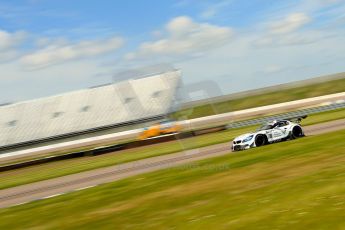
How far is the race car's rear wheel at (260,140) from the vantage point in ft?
74.9

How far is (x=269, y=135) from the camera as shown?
2306cm

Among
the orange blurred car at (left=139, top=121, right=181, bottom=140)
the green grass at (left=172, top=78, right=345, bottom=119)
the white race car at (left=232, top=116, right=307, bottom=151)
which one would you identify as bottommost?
the white race car at (left=232, top=116, right=307, bottom=151)

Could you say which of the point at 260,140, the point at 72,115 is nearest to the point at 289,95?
the point at 72,115

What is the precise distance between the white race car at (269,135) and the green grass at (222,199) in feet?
10.7

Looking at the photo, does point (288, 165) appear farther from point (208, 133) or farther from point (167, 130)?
point (167, 130)

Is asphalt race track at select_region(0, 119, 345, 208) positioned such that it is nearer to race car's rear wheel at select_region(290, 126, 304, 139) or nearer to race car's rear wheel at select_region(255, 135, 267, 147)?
race car's rear wheel at select_region(255, 135, 267, 147)

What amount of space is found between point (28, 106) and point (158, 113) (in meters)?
26.6

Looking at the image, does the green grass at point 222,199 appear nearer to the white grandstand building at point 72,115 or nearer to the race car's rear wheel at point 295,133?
the race car's rear wheel at point 295,133

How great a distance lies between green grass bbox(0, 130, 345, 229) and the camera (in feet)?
28.3

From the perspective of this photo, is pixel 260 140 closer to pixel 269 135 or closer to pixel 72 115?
pixel 269 135

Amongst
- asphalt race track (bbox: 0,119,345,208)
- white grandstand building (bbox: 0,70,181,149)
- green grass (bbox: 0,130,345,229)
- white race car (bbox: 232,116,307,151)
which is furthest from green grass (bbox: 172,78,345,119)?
green grass (bbox: 0,130,345,229)

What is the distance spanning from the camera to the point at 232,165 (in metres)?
17.0

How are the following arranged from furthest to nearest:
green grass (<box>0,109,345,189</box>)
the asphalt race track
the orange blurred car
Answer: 1. the orange blurred car
2. green grass (<box>0,109,345,189</box>)
3. the asphalt race track

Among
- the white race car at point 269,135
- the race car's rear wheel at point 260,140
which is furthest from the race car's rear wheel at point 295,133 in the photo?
the race car's rear wheel at point 260,140
